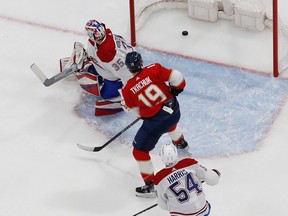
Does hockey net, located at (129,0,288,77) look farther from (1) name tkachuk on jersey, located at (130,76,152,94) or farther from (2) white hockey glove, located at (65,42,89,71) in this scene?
(1) name tkachuk on jersey, located at (130,76,152,94)

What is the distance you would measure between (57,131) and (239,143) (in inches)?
48.3

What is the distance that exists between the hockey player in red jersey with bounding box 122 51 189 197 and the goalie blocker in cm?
70

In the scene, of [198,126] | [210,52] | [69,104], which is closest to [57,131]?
[69,104]

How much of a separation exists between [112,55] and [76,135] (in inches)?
23.4

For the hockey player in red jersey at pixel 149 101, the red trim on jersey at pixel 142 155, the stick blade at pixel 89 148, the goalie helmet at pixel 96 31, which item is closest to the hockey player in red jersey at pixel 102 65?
the goalie helmet at pixel 96 31

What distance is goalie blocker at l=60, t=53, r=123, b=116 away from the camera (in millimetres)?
5867

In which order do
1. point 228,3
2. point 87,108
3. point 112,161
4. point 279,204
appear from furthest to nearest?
point 228,3
point 87,108
point 112,161
point 279,204

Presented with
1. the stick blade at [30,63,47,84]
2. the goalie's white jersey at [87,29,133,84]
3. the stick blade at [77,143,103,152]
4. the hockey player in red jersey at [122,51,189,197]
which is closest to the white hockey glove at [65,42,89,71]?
the goalie's white jersey at [87,29,133,84]

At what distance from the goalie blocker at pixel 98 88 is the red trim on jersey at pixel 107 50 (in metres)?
0.23

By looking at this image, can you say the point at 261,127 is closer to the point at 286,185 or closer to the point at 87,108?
the point at 286,185

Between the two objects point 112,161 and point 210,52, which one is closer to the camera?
point 112,161

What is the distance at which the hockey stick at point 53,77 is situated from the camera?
5.94 metres

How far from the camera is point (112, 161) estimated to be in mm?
5566

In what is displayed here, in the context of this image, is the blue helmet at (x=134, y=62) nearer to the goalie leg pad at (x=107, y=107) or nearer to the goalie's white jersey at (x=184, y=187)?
the goalie's white jersey at (x=184, y=187)
